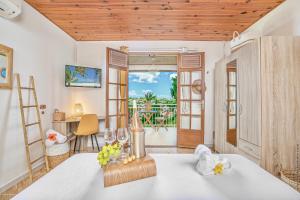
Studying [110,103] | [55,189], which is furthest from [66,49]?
[55,189]

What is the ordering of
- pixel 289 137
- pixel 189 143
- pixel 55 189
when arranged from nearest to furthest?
pixel 55 189
pixel 289 137
pixel 189 143

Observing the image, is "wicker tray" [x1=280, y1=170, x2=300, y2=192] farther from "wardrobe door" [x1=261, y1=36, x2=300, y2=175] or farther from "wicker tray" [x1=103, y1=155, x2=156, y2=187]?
"wicker tray" [x1=103, y1=155, x2=156, y2=187]

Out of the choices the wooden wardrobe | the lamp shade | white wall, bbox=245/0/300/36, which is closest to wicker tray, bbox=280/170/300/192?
the wooden wardrobe

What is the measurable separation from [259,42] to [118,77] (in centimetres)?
269

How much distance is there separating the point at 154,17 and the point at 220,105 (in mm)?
1915

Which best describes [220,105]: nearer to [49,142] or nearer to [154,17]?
[154,17]

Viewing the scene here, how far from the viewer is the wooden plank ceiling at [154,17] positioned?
2.55 meters

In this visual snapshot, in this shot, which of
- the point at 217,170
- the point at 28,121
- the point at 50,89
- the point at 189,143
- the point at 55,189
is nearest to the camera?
the point at 55,189

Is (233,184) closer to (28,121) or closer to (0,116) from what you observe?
(0,116)

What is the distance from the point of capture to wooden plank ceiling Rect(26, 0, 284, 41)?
2547 mm

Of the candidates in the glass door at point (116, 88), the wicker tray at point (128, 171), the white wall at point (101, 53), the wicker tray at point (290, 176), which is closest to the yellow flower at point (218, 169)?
the wicker tray at point (128, 171)

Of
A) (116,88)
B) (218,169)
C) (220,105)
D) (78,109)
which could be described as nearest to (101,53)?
(116,88)

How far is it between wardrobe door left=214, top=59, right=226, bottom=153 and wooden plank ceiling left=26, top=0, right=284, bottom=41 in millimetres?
744

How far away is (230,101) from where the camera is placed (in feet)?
9.53
